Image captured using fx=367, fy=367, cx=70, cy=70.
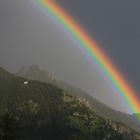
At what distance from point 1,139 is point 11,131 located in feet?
29.2

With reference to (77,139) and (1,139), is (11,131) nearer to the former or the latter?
(1,139)

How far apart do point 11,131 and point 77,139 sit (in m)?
37.2

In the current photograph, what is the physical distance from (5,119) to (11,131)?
7464 mm

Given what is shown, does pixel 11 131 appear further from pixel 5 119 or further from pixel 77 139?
pixel 77 139

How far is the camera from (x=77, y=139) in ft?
489

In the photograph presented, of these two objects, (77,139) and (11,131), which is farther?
(77,139)

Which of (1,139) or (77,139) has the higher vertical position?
(77,139)

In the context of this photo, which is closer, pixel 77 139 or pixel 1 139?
pixel 1 139

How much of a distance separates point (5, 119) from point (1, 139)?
23.6 ft

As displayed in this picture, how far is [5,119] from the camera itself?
126 metres

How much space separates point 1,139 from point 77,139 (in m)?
34.9

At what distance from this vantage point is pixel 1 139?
126938mm

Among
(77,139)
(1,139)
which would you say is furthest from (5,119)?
(77,139)

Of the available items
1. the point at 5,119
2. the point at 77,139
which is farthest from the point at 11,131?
the point at 77,139
